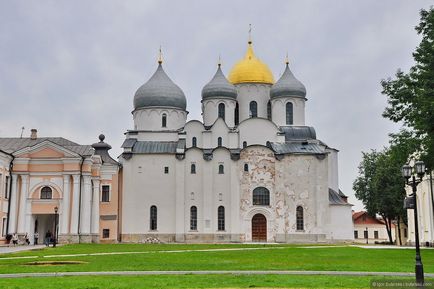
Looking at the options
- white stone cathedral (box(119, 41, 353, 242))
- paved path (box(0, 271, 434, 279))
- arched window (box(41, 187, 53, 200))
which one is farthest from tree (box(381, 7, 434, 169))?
arched window (box(41, 187, 53, 200))

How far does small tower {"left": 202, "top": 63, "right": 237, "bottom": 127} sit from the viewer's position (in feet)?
210

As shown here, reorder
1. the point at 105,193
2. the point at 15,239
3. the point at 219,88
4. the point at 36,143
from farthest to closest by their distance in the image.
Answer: the point at 219,88, the point at 105,193, the point at 36,143, the point at 15,239

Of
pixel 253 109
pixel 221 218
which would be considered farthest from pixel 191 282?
pixel 253 109

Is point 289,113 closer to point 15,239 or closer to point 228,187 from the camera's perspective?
point 228,187

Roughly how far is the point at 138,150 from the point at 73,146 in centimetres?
687

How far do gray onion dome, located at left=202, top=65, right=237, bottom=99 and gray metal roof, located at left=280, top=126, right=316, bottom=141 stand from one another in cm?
674

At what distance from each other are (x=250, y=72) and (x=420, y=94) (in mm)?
39121

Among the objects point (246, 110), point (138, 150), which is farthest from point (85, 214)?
point (246, 110)

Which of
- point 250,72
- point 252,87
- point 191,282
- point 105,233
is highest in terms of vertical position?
point 250,72

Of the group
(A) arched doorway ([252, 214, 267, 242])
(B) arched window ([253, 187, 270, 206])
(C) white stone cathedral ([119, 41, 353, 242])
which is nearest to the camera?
(C) white stone cathedral ([119, 41, 353, 242])

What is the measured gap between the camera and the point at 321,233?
→ 191ft

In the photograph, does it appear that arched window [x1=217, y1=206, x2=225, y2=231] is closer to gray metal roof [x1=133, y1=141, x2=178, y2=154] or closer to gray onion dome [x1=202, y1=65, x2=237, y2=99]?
gray metal roof [x1=133, y1=141, x2=178, y2=154]

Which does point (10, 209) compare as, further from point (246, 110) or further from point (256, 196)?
point (246, 110)

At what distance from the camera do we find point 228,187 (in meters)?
58.7
